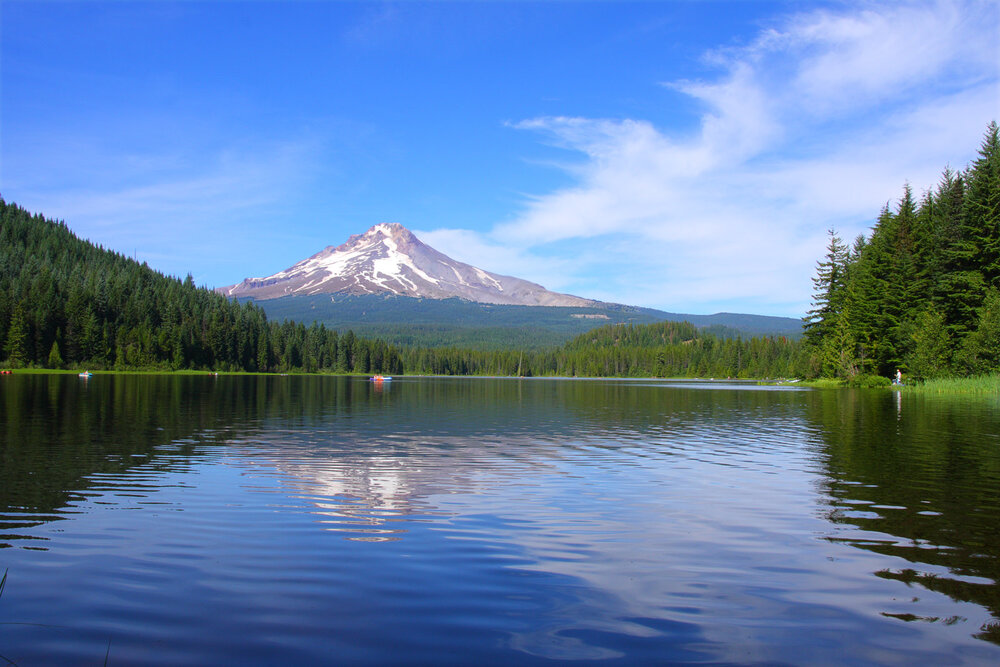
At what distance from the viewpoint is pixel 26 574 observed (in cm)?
1023

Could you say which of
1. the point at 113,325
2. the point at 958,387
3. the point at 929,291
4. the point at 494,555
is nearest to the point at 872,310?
the point at 929,291

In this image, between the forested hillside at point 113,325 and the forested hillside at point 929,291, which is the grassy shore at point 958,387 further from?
the forested hillside at point 113,325

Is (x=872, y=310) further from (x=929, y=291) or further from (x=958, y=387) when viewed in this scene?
(x=958, y=387)

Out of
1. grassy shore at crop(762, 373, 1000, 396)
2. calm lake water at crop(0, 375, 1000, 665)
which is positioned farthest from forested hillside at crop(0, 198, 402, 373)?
grassy shore at crop(762, 373, 1000, 396)

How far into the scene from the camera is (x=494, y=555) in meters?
11.6

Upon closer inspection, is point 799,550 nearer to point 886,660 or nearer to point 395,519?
point 886,660

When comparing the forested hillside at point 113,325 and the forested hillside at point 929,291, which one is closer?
the forested hillside at point 929,291

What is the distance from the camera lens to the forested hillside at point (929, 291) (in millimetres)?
67750

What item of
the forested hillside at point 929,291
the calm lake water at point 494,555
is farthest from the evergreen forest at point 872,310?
the calm lake water at point 494,555

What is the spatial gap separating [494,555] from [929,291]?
83.4m

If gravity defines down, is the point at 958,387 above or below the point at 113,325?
below

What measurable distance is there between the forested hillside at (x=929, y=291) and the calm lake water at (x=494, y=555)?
168 ft

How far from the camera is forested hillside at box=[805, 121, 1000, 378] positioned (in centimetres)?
6775

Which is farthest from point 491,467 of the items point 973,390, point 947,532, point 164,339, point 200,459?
point 164,339
